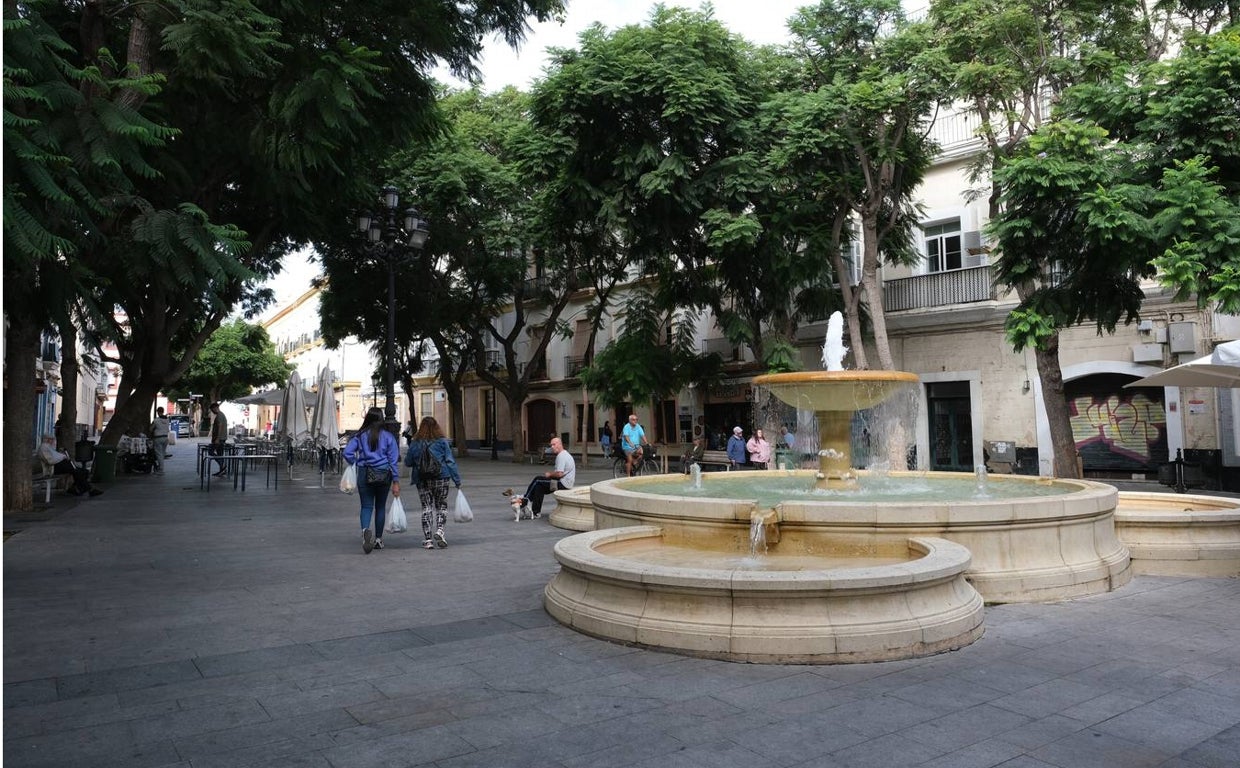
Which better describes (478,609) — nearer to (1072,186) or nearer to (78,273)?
(78,273)

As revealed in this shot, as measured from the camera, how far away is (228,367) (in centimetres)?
5972

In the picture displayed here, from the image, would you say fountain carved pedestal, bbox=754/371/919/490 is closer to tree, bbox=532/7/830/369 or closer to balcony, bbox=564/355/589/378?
tree, bbox=532/7/830/369

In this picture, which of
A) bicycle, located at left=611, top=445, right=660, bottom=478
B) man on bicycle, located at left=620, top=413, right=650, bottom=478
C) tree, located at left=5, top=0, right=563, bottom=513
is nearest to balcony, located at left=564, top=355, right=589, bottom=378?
bicycle, located at left=611, top=445, right=660, bottom=478

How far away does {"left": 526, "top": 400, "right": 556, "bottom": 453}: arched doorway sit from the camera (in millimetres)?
39125

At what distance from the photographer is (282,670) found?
492 cm

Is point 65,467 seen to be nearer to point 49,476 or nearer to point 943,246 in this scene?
point 49,476

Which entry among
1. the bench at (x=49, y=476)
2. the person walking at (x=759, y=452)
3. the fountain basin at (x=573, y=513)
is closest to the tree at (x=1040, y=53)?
the person walking at (x=759, y=452)

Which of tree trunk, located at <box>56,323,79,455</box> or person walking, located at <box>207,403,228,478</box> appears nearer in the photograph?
tree trunk, located at <box>56,323,79,455</box>

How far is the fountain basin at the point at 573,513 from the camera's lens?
36.7ft

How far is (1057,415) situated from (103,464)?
21.2 meters

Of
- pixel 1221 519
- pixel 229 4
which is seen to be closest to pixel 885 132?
pixel 1221 519

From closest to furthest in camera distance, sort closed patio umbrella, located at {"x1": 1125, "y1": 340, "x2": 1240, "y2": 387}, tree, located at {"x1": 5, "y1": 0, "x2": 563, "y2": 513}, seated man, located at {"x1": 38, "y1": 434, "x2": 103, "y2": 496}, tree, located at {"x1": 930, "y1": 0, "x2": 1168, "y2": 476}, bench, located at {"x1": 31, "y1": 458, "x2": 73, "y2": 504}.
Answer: tree, located at {"x1": 5, "y1": 0, "x2": 563, "y2": 513} < closed patio umbrella, located at {"x1": 1125, "y1": 340, "x2": 1240, "y2": 387} < bench, located at {"x1": 31, "y1": 458, "x2": 73, "y2": 504} < seated man, located at {"x1": 38, "y1": 434, "x2": 103, "y2": 496} < tree, located at {"x1": 930, "y1": 0, "x2": 1168, "y2": 476}

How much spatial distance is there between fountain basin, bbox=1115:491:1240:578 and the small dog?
25.3 feet

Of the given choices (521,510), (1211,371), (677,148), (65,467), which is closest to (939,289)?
(677,148)
